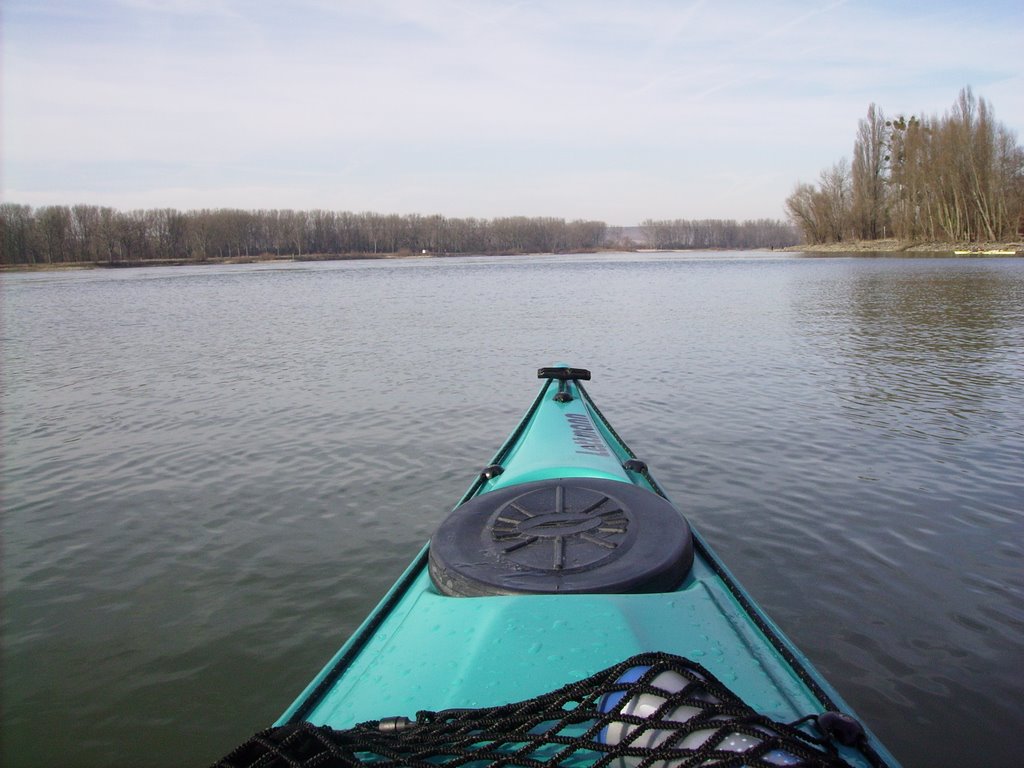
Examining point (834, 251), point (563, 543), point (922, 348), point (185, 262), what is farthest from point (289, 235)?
point (563, 543)

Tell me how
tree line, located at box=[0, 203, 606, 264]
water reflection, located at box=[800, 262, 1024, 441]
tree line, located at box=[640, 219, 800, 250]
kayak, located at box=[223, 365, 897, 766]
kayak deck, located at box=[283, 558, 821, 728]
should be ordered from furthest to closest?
tree line, located at box=[640, 219, 800, 250] < tree line, located at box=[0, 203, 606, 264] < water reflection, located at box=[800, 262, 1024, 441] < kayak deck, located at box=[283, 558, 821, 728] < kayak, located at box=[223, 365, 897, 766]

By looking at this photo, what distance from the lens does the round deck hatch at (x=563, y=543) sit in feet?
8.86

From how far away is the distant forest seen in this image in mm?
83938

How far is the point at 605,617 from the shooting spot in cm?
241

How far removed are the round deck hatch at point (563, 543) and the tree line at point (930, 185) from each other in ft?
200

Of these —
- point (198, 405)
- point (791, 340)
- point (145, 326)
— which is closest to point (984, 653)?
point (198, 405)

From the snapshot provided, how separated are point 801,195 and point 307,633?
3263 inches

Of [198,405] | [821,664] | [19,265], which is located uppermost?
[19,265]

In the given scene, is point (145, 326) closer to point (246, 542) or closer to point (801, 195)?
point (246, 542)

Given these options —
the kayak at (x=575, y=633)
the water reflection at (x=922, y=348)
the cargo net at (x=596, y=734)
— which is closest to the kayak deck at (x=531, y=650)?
the kayak at (x=575, y=633)

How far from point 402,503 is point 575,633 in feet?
13.4

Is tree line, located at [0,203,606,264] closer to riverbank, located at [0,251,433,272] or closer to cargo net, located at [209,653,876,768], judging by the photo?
riverbank, located at [0,251,433,272]

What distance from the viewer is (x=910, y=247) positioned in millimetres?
57219

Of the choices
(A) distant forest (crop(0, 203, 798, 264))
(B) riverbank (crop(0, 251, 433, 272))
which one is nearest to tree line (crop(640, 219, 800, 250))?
(A) distant forest (crop(0, 203, 798, 264))
